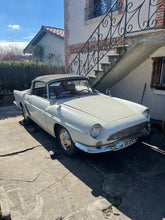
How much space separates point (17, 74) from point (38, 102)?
5.32m

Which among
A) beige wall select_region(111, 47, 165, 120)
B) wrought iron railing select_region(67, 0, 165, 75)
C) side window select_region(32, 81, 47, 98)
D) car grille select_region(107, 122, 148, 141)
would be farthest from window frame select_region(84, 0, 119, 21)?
car grille select_region(107, 122, 148, 141)

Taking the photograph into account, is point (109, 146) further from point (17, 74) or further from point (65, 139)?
point (17, 74)

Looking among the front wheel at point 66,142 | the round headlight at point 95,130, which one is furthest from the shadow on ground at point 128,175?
the round headlight at point 95,130

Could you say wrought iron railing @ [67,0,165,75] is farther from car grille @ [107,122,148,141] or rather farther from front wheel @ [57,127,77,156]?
front wheel @ [57,127,77,156]

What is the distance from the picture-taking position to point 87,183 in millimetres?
2787

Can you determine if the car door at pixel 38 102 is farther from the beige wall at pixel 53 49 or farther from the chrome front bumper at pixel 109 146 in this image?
the beige wall at pixel 53 49

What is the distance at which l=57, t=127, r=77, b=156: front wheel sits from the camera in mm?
3348

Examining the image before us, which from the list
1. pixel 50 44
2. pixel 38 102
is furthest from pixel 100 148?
pixel 50 44

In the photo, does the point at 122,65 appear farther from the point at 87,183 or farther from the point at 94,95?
the point at 87,183

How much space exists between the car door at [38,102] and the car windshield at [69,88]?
232 mm

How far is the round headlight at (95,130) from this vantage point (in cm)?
280

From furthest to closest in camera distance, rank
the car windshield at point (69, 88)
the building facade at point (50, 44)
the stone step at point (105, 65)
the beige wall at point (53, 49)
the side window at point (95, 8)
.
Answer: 1. the beige wall at point (53, 49)
2. the building facade at point (50, 44)
3. the side window at point (95, 8)
4. the stone step at point (105, 65)
5. the car windshield at point (69, 88)

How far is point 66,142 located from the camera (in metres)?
3.52

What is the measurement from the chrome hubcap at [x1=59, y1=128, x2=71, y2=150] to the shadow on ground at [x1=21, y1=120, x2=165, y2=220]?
250mm
